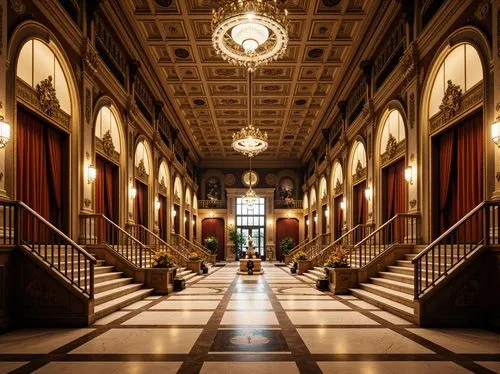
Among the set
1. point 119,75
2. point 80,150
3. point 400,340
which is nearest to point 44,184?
point 80,150

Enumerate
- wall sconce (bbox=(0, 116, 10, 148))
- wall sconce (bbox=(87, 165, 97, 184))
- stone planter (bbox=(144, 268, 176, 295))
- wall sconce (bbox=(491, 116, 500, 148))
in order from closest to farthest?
wall sconce (bbox=(0, 116, 10, 148)), wall sconce (bbox=(491, 116, 500, 148)), wall sconce (bbox=(87, 165, 97, 184)), stone planter (bbox=(144, 268, 176, 295))

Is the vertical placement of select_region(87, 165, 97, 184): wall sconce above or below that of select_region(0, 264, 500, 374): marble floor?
above

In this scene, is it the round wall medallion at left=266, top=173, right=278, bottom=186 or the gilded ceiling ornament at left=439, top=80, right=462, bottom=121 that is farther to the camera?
the round wall medallion at left=266, top=173, right=278, bottom=186

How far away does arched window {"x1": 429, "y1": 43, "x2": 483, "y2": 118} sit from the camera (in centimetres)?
820

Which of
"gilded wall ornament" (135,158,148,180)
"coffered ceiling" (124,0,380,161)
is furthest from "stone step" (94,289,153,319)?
"coffered ceiling" (124,0,380,161)

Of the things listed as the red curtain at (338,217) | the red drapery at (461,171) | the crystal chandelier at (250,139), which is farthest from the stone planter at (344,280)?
the red curtain at (338,217)

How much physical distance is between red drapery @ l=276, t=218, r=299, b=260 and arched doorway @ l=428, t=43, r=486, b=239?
20.7m

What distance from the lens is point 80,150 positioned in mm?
10156

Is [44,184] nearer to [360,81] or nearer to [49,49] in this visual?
[49,49]

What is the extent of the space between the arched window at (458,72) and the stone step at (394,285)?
369 centimetres

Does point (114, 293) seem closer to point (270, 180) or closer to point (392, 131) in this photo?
point (392, 131)

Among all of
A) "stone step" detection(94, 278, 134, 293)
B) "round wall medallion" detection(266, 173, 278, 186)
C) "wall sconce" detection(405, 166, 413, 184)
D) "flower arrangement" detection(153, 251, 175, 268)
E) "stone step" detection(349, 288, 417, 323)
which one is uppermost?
"round wall medallion" detection(266, 173, 278, 186)

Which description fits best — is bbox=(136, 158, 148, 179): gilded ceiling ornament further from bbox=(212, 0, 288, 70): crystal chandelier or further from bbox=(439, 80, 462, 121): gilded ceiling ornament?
bbox=(439, 80, 462, 121): gilded ceiling ornament

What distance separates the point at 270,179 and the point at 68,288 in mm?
24509
